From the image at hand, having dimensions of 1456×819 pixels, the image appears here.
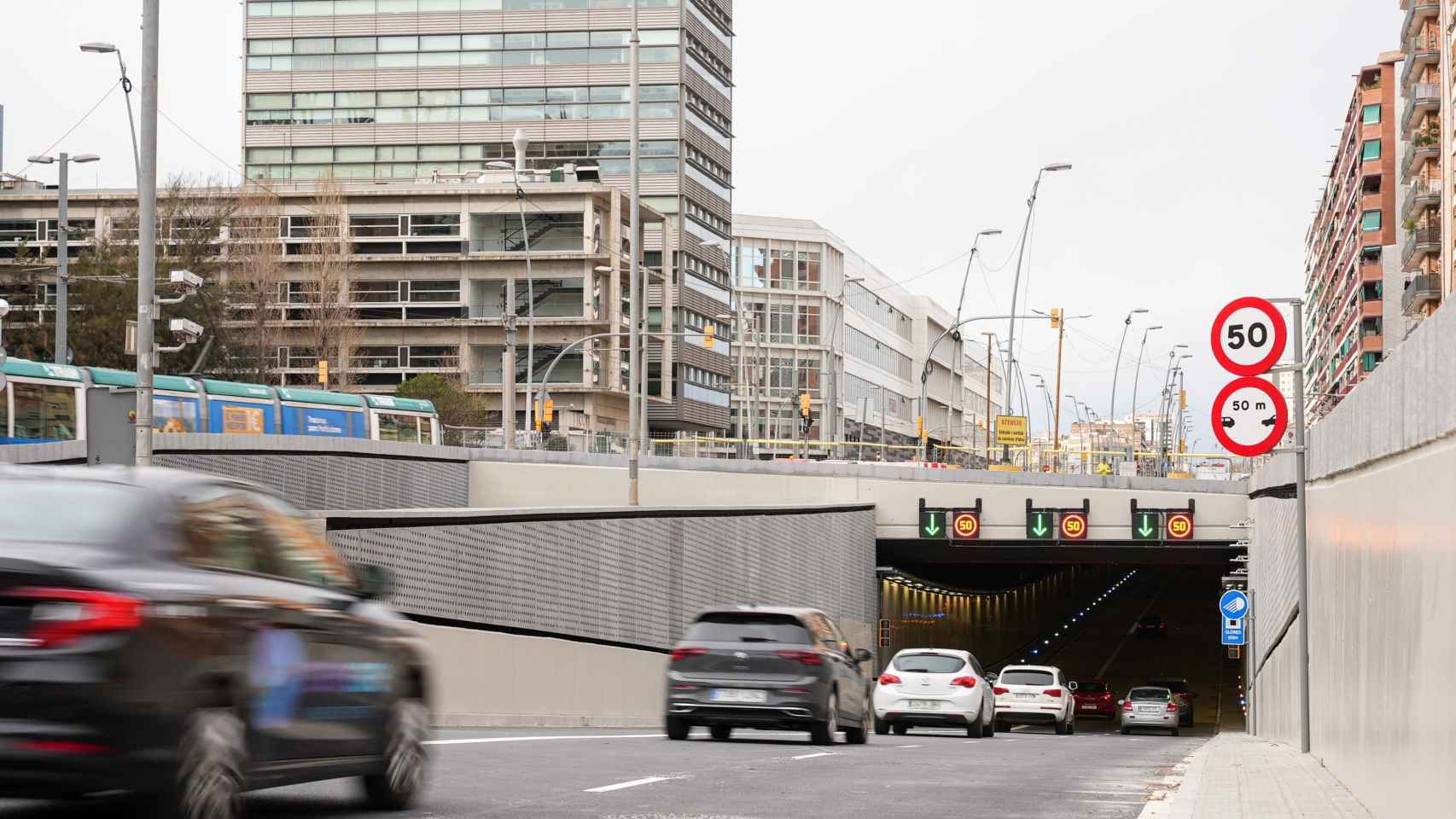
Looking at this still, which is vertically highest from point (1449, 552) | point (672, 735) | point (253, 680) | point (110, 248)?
point (110, 248)

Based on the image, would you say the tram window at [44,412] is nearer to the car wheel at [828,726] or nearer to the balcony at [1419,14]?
the car wheel at [828,726]

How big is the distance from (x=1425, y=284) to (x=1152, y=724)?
171 ft

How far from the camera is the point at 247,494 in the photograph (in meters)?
8.75

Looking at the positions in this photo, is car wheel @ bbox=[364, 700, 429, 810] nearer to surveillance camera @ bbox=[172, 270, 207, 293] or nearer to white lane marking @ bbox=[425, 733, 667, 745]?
white lane marking @ bbox=[425, 733, 667, 745]

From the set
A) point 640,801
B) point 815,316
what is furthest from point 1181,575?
point 640,801

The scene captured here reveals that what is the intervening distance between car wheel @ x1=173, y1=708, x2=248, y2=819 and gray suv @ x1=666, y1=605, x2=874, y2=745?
1223 cm

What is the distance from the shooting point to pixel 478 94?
4296 inches

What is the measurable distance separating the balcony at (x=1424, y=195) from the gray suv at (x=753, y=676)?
8040cm

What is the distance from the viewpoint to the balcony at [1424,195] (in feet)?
305

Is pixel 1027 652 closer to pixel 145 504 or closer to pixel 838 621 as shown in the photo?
pixel 838 621

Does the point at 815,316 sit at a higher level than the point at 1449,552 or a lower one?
higher

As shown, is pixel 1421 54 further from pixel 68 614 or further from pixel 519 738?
pixel 68 614

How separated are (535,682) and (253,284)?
64607 millimetres

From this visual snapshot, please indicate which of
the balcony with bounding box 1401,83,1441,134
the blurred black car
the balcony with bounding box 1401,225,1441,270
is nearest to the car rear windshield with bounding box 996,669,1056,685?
the blurred black car
